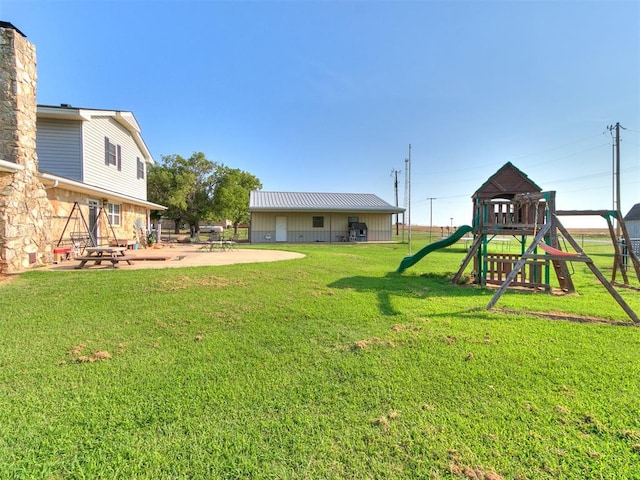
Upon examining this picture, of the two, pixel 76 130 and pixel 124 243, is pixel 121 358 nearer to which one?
pixel 76 130

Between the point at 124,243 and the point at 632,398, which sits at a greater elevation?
the point at 124,243

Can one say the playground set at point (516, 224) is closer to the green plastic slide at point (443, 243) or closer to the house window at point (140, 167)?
the green plastic slide at point (443, 243)

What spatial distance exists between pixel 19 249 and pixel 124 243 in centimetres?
681

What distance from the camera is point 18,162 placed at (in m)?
8.33

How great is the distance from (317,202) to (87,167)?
17683 millimetres

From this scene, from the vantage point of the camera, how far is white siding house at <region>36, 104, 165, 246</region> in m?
10.9

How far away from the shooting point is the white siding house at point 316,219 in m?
25.3

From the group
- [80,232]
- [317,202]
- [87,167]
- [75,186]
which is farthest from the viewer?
[317,202]

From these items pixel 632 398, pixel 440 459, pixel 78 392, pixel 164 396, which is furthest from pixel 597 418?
pixel 78 392

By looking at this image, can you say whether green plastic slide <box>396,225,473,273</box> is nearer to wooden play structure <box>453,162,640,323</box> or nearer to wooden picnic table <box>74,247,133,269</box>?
wooden play structure <box>453,162,640,323</box>

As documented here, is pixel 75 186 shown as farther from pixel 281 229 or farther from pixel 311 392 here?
pixel 281 229

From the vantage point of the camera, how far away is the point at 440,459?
1.97 meters

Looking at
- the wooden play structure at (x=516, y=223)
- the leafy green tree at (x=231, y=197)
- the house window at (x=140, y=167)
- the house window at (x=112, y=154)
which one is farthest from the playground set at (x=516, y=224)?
the leafy green tree at (x=231, y=197)

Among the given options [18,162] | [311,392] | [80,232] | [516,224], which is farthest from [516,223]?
[80,232]
